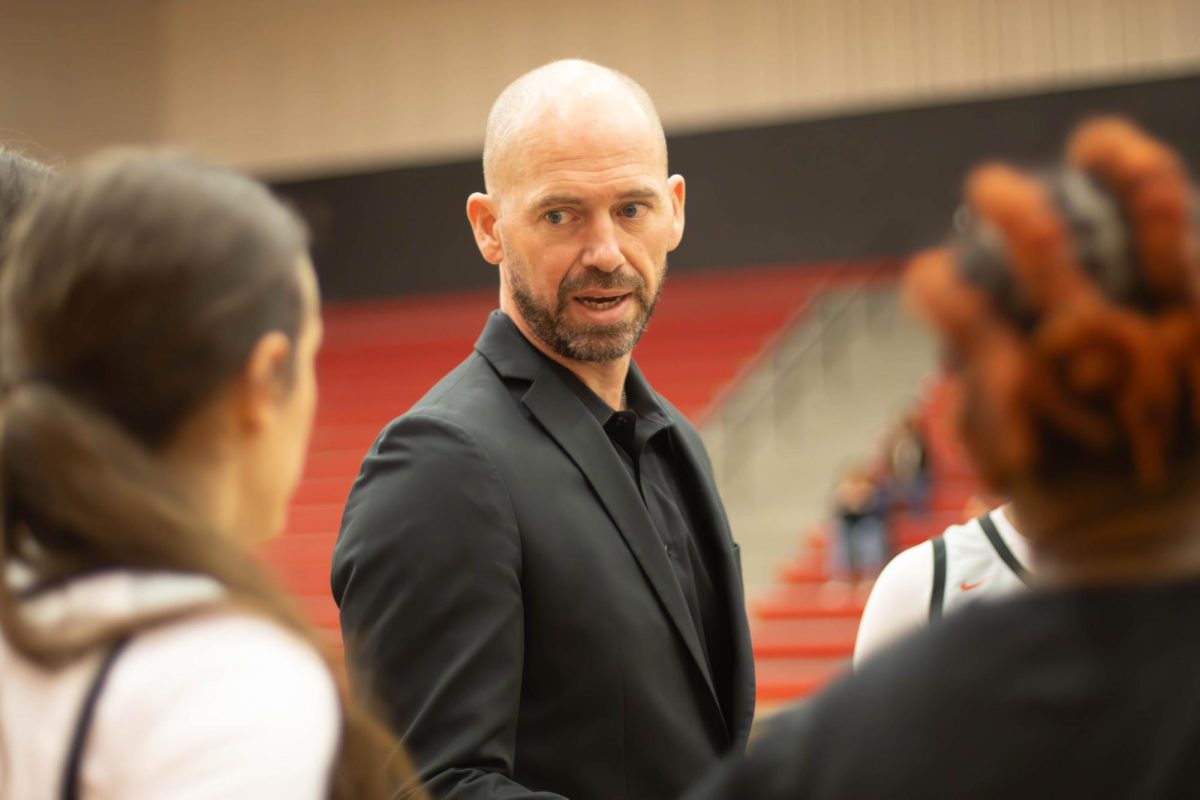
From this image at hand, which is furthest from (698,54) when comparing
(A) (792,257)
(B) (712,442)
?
(B) (712,442)

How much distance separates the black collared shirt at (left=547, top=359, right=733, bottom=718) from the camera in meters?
2.24

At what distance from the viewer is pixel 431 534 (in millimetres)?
1940

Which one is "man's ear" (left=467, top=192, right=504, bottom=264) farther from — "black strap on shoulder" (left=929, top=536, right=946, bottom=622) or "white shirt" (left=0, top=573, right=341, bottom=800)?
"white shirt" (left=0, top=573, right=341, bottom=800)

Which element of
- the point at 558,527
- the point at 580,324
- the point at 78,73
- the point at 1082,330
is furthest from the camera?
the point at 78,73

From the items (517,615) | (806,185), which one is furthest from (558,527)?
(806,185)

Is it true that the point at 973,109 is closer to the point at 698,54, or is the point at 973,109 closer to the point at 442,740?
the point at 698,54

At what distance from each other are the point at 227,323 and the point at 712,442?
9.91m

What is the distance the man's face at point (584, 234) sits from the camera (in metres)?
2.29

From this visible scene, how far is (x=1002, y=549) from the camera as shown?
220 cm

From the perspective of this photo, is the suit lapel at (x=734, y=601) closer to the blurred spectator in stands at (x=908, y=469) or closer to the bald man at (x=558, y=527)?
the bald man at (x=558, y=527)

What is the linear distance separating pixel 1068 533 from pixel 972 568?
3.79 feet

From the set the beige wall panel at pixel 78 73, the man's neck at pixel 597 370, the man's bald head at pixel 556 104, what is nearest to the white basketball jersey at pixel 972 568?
the man's neck at pixel 597 370

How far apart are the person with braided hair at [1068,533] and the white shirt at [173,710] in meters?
0.34

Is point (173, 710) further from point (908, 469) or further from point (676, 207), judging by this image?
point (908, 469)
